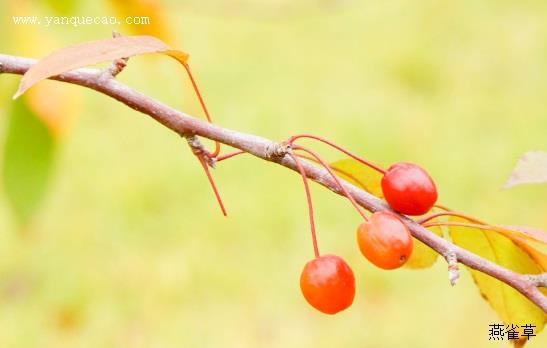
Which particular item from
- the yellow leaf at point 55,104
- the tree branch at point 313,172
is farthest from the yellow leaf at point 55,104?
the tree branch at point 313,172

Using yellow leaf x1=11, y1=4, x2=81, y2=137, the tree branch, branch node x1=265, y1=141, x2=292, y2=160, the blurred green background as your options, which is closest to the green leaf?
yellow leaf x1=11, y1=4, x2=81, y2=137

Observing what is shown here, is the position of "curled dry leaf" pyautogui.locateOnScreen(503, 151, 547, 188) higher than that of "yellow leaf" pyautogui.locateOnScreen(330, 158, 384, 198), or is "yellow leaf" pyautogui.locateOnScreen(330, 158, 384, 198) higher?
"curled dry leaf" pyautogui.locateOnScreen(503, 151, 547, 188)

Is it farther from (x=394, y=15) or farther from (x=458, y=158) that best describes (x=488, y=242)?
(x=394, y=15)

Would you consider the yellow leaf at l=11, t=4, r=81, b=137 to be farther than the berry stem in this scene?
Yes

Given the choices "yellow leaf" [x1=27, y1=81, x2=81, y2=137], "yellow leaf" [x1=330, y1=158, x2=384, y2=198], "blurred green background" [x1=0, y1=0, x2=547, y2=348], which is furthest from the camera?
"blurred green background" [x1=0, y1=0, x2=547, y2=348]

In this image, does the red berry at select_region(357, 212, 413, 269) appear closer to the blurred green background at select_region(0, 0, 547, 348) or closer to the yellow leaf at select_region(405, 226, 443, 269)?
the yellow leaf at select_region(405, 226, 443, 269)

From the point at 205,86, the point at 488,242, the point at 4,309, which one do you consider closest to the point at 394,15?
the point at 205,86
